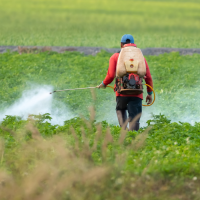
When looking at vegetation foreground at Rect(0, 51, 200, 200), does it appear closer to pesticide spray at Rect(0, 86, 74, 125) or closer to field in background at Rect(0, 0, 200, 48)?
pesticide spray at Rect(0, 86, 74, 125)

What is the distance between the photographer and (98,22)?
34625mm

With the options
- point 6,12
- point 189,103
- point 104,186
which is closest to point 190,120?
point 189,103

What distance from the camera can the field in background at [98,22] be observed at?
2483 centimetres

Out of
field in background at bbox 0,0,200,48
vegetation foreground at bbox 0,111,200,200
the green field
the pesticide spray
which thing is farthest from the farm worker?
field in background at bbox 0,0,200,48

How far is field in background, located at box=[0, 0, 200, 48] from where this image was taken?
24828 mm

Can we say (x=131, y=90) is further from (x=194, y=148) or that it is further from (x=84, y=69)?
(x=84, y=69)

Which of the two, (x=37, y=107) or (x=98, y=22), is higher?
(x=98, y=22)

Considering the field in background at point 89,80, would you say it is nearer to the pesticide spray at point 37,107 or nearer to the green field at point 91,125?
the green field at point 91,125

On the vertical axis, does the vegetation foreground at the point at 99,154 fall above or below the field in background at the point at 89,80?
below

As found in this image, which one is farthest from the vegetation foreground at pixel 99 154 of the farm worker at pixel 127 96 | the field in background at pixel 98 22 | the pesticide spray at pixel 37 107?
the field in background at pixel 98 22

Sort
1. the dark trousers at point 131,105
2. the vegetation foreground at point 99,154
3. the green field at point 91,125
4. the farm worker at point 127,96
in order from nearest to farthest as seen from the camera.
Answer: the vegetation foreground at point 99,154 < the green field at point 91,125 < the farm worker at point 127,96 < the dark trousers at point 131,105

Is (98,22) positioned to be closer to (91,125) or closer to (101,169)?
(91,125)

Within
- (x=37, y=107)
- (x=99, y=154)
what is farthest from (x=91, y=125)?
(x=37, y=107)

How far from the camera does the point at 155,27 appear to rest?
3303 cm
